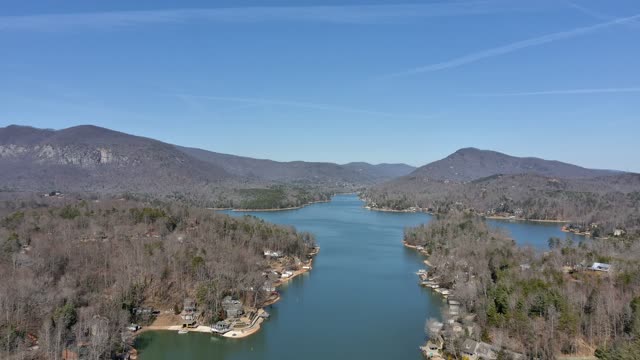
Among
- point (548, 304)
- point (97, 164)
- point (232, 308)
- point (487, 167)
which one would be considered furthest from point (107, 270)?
point (487, 167)

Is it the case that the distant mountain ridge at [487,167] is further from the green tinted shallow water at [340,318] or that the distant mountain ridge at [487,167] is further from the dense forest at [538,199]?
the green tinted shallow water at [340,318]

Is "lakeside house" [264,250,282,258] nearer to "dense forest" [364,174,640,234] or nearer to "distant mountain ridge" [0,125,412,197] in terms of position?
"dense forest" [364,174,640,234]

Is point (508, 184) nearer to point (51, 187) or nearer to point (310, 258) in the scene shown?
point (310, 258)

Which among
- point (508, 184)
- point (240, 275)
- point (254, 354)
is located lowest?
point (254, 354)

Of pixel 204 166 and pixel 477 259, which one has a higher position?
pixel 204 166

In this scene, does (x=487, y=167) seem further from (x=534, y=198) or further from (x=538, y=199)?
(x=538, y=199)

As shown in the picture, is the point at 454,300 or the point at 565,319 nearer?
the point at 565,319

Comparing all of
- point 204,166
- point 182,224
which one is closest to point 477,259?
point 182,224
